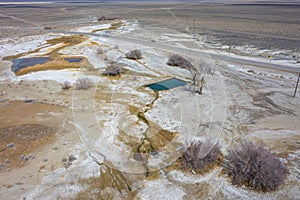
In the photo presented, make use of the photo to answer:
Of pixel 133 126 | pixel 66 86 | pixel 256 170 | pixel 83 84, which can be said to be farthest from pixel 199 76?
pixel 66 86

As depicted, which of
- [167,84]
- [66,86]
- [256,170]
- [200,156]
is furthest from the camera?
[167,84]

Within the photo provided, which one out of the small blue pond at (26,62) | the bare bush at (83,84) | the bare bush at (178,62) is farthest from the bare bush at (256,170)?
the small blue pond at (26,62)

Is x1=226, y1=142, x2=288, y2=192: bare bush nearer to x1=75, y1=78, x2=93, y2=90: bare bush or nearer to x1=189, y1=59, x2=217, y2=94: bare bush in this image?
x1=189, y1=59, x2=217, y2=94: bare bush

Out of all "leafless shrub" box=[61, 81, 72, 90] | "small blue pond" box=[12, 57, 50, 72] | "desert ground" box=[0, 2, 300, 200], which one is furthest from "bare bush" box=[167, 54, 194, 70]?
"small blue pond" box=[12, 57, 50, 72]

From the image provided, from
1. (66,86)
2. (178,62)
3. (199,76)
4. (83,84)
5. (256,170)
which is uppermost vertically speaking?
(83,84)

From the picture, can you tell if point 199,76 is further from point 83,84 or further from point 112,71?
point 83,84

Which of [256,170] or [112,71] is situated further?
[112,71]

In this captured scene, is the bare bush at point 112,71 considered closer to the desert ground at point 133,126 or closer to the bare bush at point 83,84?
the desert ground at point 133,126
